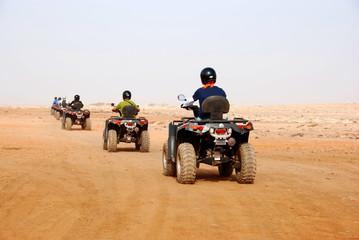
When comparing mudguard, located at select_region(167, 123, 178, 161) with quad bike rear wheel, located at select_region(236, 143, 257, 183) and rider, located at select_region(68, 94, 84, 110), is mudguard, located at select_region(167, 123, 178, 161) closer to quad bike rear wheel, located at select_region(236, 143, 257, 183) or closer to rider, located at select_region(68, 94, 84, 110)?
quad bike rear wheel, located at select_region(236, 143, 257, 183)

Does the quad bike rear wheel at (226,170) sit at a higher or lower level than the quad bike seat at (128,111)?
lower

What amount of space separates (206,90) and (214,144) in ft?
3.56

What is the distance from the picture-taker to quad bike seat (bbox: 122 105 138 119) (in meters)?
15.2

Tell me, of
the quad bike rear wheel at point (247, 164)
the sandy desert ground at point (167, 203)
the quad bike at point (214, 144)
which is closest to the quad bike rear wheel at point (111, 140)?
the sandy desert ground at point (167, 203)

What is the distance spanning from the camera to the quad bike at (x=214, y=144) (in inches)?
326

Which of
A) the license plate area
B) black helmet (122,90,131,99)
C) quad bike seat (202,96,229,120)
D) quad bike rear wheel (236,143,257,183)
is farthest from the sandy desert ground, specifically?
black helmet (122,90,131,99)

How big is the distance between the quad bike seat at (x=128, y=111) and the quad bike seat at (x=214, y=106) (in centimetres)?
704

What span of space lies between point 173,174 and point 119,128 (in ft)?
20.4

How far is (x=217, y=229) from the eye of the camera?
524cm

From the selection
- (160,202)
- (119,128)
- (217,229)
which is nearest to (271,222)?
(217,229)

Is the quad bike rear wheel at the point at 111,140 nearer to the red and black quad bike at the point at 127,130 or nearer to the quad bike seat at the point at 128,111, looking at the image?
the red and black quad bike at the point at 127,130

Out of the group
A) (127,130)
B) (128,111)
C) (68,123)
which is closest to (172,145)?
(127,130)

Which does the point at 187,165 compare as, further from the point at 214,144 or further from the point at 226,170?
the point at 226,170

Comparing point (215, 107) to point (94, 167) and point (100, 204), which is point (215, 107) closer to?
point (100, 204)
